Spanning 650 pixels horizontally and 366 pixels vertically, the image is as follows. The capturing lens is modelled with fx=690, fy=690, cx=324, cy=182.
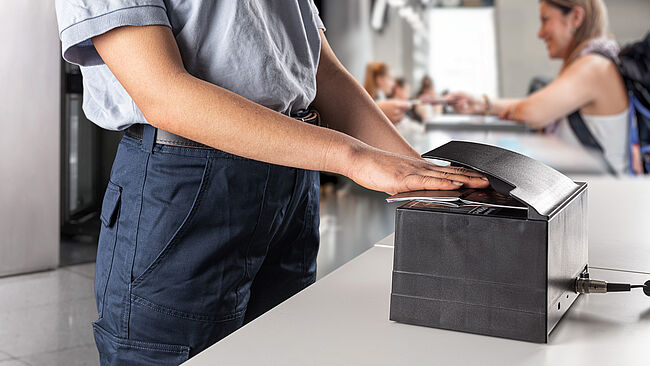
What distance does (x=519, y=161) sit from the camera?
31.7 inches

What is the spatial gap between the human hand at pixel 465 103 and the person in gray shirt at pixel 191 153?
4014 mm

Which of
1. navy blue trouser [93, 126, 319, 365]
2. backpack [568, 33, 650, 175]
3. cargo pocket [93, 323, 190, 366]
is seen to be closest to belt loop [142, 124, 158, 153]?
navy blue trouser [93, 126, 319, 365]

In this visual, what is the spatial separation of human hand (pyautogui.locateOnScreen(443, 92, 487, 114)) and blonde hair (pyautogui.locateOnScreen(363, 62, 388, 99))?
0.50 meters

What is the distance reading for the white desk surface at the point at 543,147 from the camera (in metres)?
4.79

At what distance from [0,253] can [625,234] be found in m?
3.02

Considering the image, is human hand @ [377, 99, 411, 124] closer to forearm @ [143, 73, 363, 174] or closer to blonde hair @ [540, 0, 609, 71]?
blonde hair @ [540, 0, 609, 71]

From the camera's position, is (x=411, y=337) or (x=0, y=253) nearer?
(x=411, y=337)

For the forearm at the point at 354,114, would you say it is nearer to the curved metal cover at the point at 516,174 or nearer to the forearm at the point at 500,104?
the curved metal cover at the point at 516,174

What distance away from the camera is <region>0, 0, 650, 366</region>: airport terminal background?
2990 millimetres

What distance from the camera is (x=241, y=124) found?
883 millimetres

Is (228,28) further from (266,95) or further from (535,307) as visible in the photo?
(535,307)

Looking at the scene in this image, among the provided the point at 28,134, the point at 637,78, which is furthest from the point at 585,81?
the point at 28,134

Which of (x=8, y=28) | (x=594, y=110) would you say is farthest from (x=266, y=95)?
(x=594, y=110)

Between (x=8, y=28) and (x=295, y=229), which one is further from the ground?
(x=8, y=28)
